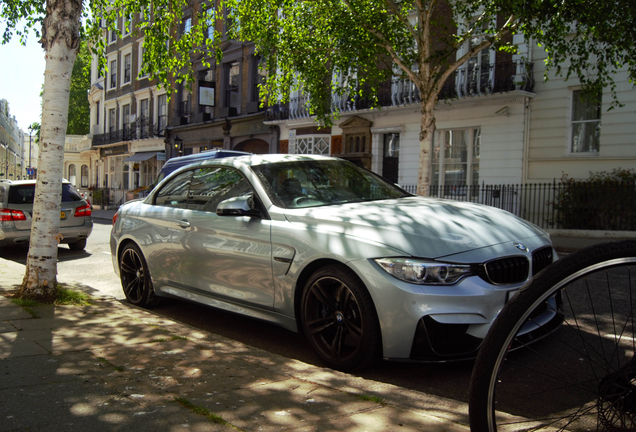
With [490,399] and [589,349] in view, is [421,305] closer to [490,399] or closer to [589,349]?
[589,349]

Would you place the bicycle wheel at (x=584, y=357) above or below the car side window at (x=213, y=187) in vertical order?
below

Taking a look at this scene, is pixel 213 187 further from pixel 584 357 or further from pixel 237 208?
pixel 584 357

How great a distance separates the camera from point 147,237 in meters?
6.08

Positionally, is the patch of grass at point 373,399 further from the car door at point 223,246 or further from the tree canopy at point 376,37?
the tree canopy at point 376,37

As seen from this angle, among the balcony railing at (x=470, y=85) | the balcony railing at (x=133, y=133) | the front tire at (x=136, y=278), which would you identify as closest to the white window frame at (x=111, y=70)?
the balcony railing at (x=133, y=133)

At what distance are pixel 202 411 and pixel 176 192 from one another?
11.5 feet

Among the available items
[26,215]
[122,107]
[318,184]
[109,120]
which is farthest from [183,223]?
[109,120]

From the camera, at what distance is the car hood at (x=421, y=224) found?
3758mm

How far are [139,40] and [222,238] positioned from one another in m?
38.3

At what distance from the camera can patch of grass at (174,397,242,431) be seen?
2.77 meters

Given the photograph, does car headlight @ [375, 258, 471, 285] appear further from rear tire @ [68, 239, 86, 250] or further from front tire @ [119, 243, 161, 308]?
rear tire @ [68, 239, 86, 250]

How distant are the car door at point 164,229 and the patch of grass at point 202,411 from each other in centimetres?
262

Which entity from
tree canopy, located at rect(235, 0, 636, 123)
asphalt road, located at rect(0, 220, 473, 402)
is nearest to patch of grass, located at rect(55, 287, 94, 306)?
asphalt road, located at rect(0, 220, 473, 402)

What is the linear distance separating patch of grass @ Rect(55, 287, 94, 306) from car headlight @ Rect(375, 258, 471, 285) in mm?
3839
